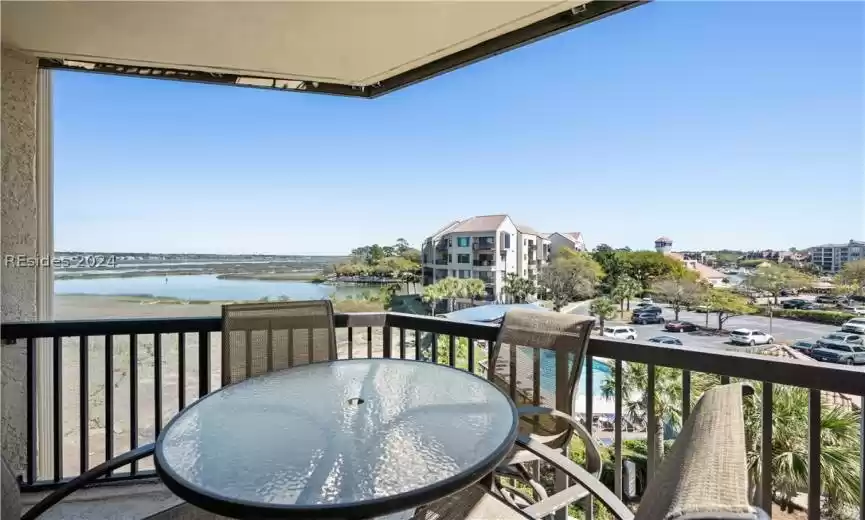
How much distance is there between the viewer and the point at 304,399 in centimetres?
173

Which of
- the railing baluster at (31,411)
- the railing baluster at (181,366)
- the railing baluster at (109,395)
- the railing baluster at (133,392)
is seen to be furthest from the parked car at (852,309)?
the railing baluster at (31,411)

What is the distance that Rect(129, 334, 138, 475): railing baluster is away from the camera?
2596 millimetres

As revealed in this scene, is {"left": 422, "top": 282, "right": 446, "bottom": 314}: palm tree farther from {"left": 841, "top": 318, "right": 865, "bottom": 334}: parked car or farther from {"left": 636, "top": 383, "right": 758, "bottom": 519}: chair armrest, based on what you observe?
{"left": 636, "top": 383, "right": 758, "bottom": 519}: chair armrest

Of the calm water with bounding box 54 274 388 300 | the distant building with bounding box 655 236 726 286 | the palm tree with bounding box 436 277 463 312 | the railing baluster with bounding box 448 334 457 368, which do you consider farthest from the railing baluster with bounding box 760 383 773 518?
the palm tree with bounding box 436 277 463 312

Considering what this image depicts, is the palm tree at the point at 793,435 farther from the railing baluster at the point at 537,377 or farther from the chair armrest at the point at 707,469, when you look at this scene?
the chair armrest at the point at 707,469

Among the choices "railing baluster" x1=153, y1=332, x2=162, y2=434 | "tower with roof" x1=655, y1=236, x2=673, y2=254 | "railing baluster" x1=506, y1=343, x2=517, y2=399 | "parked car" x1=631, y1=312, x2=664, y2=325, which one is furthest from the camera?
"tower with roof" x1=655, y1=236, x2=673, y2=254

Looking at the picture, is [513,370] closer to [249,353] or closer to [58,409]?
[249,353]

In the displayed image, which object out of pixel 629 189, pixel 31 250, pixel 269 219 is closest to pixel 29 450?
pixel 31 250

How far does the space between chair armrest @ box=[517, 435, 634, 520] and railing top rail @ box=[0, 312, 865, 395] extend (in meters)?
0.73

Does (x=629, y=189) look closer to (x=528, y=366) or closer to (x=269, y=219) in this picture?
(x=269, y=219)

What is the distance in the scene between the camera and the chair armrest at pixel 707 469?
0.53 m

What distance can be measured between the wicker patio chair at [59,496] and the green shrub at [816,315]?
181 inches

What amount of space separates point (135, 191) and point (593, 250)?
33.4 ft

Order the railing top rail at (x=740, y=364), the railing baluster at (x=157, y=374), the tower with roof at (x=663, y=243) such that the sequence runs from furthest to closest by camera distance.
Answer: the tower with roof at (x=663, y=243) < the railing baluster at (x=157, y=374) < the railing top rail at (x=740, y=364)
